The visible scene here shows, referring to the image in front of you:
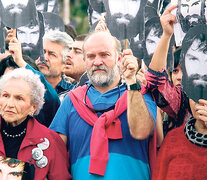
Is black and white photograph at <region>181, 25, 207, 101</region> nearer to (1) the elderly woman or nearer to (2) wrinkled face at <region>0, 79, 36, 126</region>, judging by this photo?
(1) the elderly woman

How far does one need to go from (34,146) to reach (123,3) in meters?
1.36

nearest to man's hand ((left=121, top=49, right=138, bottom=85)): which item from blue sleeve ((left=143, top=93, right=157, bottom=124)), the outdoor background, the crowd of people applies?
the crowd of people

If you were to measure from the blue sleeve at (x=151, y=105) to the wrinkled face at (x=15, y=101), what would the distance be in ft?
2.88

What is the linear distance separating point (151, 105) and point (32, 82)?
93 cm

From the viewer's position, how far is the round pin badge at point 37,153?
154 inches

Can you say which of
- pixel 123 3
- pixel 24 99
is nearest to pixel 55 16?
pixel 123 3

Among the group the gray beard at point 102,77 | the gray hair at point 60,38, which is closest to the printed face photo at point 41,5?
the gray hair at point 60,38

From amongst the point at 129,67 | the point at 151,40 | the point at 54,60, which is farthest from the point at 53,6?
the point at 129,67

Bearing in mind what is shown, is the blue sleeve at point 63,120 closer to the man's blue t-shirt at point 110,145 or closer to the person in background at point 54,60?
the man's blue t-shirt at point 110,145

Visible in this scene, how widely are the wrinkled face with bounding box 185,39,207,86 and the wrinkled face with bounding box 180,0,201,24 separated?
0.24 metres

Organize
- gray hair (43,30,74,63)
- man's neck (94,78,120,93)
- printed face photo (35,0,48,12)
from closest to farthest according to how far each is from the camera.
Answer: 1. man's neck (94,78,120,93)
2. printed face photo (35,0,48,12)
3. gray hair (43,30,74,63)

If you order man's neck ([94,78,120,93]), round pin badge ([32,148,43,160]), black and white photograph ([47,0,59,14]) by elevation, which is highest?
black and white photograph ([47,0,59,14])

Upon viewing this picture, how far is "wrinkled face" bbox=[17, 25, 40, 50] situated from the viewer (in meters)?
4.82

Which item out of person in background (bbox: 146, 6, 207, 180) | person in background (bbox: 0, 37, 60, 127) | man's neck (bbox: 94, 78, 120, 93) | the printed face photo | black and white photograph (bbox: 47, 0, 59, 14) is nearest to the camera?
person in background (bbox: 146, 6, 207, 180)
